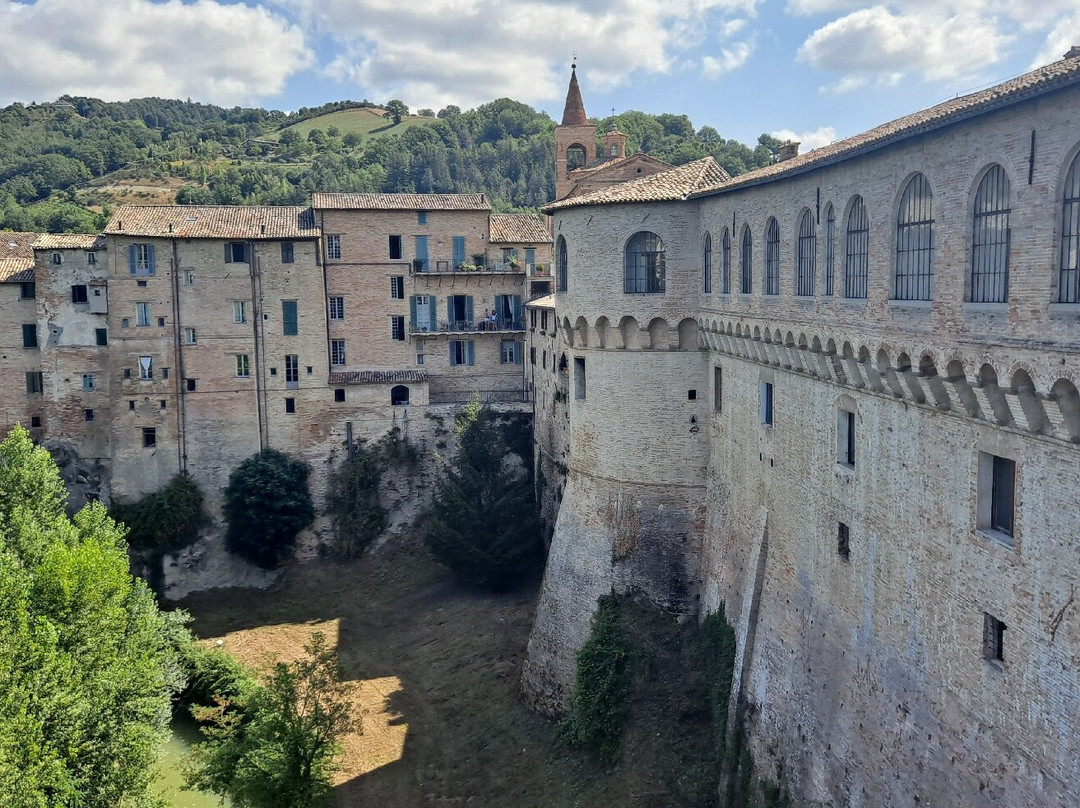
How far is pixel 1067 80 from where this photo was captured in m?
10.7

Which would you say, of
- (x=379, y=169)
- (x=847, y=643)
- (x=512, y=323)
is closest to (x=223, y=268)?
(x=512, y=323)

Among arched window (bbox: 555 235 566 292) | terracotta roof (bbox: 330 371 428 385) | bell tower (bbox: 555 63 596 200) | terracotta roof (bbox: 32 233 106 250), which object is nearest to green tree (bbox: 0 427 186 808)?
arched window (bbox: 555 235 566 292)

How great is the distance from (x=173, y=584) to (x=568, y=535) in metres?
23.3

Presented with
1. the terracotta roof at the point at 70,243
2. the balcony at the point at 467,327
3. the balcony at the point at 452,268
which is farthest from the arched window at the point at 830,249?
the terracotta roof at the point at 70,243

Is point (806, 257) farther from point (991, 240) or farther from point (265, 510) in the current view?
point (265, 510)

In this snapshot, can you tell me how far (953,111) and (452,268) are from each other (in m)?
35.2

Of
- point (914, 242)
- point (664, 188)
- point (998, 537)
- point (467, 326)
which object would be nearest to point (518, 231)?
point (467, 326)

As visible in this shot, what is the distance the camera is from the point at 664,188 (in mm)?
25328

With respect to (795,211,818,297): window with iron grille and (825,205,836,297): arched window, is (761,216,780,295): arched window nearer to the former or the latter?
(795,211,818,297): window with iron grille

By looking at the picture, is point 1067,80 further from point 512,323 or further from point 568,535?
point 512,323

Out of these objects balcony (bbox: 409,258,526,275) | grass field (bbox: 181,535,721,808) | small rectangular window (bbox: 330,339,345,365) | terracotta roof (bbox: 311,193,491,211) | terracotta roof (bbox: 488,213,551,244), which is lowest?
grass field (bbox: 181,535,721,808)

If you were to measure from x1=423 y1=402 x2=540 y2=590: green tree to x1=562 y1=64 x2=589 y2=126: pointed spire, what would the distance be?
21.5 meters

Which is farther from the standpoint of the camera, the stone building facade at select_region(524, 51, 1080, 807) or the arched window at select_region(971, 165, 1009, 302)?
the arched window at select_region(971, 165, 1009, 302)

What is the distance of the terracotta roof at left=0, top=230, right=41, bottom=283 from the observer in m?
44.1
